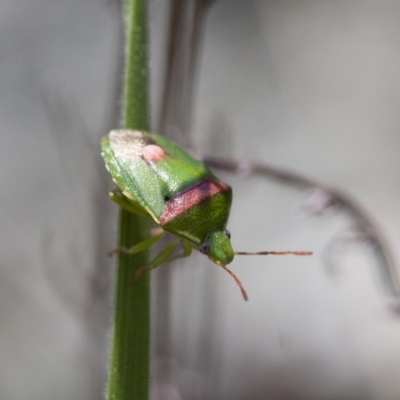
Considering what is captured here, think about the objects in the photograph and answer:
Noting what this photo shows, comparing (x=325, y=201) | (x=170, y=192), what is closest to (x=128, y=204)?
(x=170, y=192)

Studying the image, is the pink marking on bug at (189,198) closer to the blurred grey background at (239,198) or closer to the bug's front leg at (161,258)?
the bug's front leg at (161,258)

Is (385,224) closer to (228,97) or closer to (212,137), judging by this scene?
(228,97)

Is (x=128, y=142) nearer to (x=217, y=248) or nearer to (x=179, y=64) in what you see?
(x=217, y=248)

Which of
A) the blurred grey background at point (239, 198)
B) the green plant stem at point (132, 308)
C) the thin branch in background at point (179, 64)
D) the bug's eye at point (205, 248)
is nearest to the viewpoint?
the green plant stem at point (132, 308)

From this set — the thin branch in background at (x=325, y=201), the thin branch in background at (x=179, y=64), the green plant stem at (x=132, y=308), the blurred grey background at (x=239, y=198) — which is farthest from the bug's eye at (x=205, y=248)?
the blurred grey background at (x=239, y=198)

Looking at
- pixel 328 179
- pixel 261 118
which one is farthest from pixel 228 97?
pixel 328 179

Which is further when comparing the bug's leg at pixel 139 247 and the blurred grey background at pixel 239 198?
the blurred grey background at pixel 239 198
